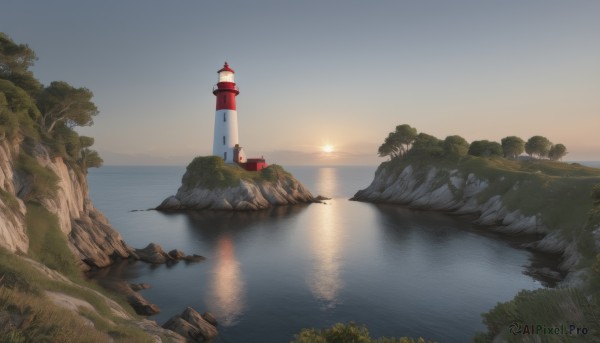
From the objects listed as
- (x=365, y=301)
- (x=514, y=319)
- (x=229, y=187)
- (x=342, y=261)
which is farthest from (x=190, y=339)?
(x=229, y=187)

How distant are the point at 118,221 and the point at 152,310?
155 feet

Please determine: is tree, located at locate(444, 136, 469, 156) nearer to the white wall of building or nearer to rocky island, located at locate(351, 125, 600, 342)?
rocky island, located at locate(351, 125, 600, 342)

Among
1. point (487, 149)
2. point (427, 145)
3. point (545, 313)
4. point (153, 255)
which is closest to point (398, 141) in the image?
point (427, 145)

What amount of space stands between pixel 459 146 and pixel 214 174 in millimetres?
67402

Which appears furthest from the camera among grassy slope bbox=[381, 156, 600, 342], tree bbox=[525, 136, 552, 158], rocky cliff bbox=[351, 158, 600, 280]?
tree bbox=[525, 136, 552, 158]

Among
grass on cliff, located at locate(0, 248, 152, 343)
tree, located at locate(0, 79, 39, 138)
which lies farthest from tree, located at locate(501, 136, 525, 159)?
tree, located at locate(0, 79, 39, 138)

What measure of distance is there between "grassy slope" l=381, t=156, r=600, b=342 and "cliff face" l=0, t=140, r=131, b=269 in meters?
27.7

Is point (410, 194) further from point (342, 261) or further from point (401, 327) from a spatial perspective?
point (401, 327)

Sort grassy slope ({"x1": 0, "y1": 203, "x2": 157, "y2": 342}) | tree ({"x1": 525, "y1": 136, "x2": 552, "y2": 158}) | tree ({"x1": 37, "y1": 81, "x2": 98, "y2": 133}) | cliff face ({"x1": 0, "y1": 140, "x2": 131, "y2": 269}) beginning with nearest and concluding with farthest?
1. grassy slope ({"x1": 0, "y1": 203, "x2": 157, "y2": 342})
2. cliff face ({"x1": 0, "y1": 140, "x2": 131, "y2": 269})
3. tree ({"x1": 37, "y1": 81, "x2": 98, "y2": 133})
4. tree ({"x1": 525, "y1": 136, "x2": 552, "y2": 158})

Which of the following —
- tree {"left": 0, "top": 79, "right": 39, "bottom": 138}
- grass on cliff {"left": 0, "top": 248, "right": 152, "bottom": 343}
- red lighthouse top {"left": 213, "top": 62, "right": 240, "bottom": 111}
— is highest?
red lighthouse top {"left": 213, "top": 62, "right": 240, "bottom": 111}

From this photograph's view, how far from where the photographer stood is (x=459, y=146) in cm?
8394

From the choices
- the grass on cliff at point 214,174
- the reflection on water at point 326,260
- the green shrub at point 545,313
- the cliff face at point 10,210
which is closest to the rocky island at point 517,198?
the green shrub at point 545,313

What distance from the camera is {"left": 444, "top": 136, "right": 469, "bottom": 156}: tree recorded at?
8344cm

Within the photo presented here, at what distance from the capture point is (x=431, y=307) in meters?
25.9
